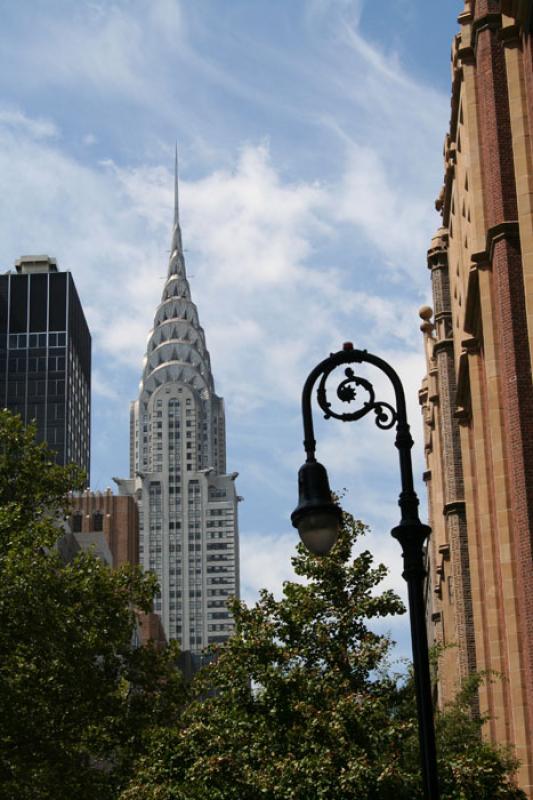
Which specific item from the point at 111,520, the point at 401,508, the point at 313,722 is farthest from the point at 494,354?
the point at 111,520

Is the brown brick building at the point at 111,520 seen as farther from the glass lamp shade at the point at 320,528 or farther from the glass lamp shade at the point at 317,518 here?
the glass lamp shade at the point at 320,528

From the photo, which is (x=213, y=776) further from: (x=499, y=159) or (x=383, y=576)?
(x=499, y=159)

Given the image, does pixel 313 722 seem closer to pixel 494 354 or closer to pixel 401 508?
pixel 494 354

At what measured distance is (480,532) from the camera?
36.2 metres

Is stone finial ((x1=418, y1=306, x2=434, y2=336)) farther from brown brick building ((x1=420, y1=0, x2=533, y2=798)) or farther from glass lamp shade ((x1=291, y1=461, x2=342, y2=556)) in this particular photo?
glass lamp shade ((x1=291, y1=461, x2=342, y2=556))

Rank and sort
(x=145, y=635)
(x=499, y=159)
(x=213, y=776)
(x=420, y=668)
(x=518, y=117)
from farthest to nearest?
1. (x=145, y=635)
2. (x=213, y=776)
3. (x=499, y=159)
4. (x=518, y=117)
5. (x=420, y=668)

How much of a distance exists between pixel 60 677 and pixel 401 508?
23.4 metres

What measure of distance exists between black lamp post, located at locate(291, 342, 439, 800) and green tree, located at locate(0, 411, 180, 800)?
21809mm

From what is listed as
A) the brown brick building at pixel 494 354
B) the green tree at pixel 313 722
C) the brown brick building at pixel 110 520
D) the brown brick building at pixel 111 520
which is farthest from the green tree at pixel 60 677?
the brown brick building at pixel 110 520

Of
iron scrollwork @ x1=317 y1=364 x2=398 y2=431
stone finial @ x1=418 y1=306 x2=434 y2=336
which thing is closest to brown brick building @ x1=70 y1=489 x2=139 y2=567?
stone finial @ x1=418 y1=306 x2=434 y2=336

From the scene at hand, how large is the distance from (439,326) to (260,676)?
19.5 m

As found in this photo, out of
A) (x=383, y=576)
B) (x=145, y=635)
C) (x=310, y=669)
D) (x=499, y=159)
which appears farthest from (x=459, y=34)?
(x=145, y=635)

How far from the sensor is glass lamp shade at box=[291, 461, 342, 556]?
1372 centimetres

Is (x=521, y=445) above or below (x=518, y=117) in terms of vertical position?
below
